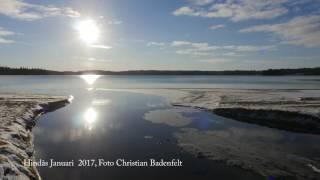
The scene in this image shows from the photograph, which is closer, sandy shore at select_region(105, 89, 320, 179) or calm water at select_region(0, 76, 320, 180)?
calm water at select_region(0, 76, 320, 180)

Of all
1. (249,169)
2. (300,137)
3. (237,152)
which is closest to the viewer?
(249,169)

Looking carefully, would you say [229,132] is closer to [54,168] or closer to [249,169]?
[249,169]

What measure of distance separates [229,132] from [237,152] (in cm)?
571

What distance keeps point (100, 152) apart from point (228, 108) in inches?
734

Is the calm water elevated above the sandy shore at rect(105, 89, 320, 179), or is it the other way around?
the sandy shore at rect(105, 89, 320, 179)

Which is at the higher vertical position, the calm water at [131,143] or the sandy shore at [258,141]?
the sandy shore at [258,141]

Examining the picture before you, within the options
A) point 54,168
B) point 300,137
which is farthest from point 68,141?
point 300,137

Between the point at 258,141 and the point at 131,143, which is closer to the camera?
the point at 131,143

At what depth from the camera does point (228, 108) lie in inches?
1276

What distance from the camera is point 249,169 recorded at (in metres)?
14.2

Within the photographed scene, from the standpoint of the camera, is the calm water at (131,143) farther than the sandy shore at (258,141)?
No

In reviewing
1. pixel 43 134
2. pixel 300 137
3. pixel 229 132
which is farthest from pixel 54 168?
pixel 300 137

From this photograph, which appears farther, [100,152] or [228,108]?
[228,108]

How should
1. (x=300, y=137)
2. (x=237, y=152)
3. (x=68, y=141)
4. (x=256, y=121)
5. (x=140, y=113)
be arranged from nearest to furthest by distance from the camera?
1. (x=237, y=152)
2. (x=68, y=141)
3. (x=300, y=137)
4. (x=256, y=121)
5. (x=140, y=113)
